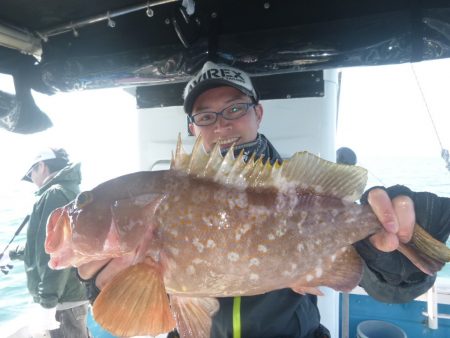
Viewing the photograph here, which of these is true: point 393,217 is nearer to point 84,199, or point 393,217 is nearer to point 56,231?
point 84,199

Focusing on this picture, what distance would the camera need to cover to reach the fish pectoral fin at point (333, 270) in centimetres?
162

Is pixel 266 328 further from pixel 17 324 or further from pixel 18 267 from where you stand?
pixel 18 267

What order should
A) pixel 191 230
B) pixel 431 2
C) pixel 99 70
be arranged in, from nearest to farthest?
pixel 191 230
pixel 431 2
pixel 99 70

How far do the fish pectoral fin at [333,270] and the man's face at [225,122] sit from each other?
3.76 feet

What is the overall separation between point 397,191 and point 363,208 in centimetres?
24

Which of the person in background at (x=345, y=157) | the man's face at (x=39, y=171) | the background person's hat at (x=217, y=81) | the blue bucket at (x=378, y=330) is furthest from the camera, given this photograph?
the man's face at (x=39, y=171)

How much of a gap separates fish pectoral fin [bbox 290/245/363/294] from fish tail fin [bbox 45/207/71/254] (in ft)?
4.07

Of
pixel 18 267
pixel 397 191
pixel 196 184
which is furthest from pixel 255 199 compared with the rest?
pixel 18 267

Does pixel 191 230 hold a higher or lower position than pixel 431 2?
lower

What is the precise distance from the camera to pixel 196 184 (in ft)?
5.35

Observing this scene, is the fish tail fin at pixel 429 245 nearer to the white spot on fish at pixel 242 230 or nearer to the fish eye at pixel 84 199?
the white spot on fish at pixel 242 230

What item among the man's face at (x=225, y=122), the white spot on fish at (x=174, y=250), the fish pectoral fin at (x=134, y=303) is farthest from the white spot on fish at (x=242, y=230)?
the man's face at (x=225, y=122)

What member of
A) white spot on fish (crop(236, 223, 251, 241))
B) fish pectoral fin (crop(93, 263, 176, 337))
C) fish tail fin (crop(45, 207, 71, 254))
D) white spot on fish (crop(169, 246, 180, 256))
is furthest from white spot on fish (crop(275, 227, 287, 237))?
fish tail fin (crop(45, 207, 71, 254))

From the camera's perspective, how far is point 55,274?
434 centimetres
